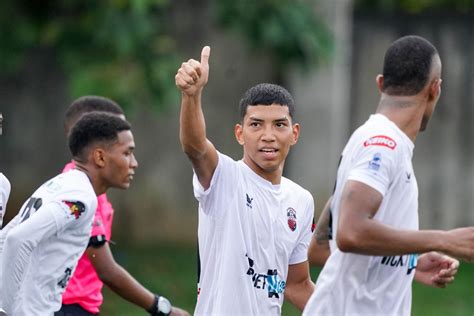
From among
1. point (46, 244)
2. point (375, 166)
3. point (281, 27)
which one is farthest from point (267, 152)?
point (281, 27)

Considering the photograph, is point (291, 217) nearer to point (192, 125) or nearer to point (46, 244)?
point (192, 125)

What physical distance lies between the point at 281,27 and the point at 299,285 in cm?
665

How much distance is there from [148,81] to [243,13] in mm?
1486

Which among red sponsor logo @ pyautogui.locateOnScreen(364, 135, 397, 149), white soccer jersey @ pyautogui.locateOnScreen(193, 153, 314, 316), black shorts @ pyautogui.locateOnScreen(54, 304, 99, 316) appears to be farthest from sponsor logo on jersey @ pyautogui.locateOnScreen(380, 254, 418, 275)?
black shorts @ pyautogui.locateOnScreen(54, 304, 99, 316)

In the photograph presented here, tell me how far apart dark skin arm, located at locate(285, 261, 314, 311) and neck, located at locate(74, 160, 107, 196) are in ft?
4.21

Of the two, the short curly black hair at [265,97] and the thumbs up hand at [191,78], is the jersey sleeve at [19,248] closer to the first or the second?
the thumbs up hand at [191,78]

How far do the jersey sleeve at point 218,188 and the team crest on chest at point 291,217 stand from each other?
0.43 metres

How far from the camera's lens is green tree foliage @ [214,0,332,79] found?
13.1m

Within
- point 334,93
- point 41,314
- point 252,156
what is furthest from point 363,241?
point 334,93

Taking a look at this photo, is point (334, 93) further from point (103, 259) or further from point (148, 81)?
point (103, 259)

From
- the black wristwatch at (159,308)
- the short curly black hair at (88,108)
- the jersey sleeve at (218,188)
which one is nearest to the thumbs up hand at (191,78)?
the jersey sleeve at (218,188)

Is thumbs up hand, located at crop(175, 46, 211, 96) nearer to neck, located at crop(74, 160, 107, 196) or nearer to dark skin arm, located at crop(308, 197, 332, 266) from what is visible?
dark skin arm, located at crop(308, 197, 332, 266)

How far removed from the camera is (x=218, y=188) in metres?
6.25

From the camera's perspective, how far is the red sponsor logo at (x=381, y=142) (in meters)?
5.35
